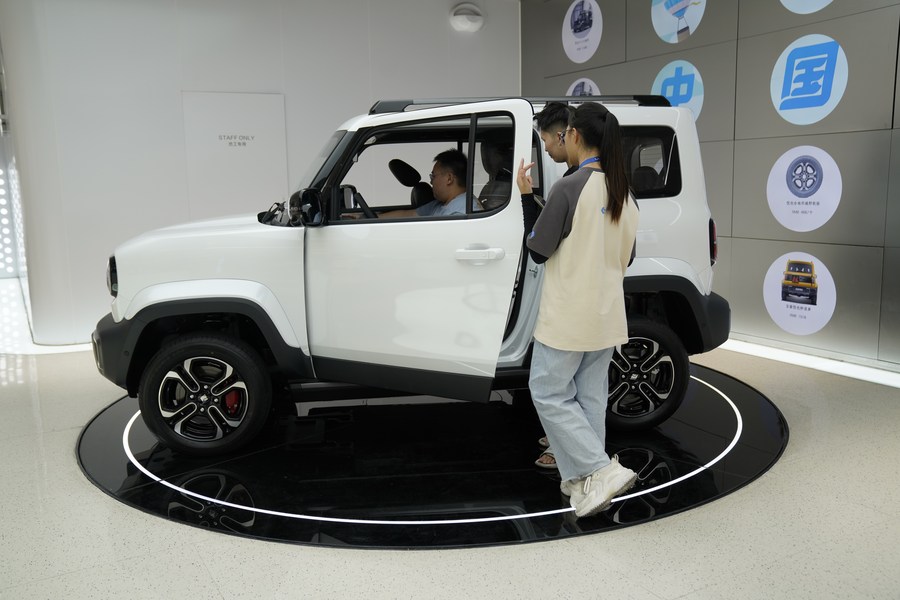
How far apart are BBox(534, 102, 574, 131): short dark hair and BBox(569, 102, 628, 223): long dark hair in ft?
1.01

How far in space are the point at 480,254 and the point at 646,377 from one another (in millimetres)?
1179

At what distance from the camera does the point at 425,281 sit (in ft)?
10.3

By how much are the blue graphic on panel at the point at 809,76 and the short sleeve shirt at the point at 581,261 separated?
130 inches

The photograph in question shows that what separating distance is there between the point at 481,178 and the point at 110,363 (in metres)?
1.95

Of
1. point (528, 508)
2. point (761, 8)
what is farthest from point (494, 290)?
point (761, 8)

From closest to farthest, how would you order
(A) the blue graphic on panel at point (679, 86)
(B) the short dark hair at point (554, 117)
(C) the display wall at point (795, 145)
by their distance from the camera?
(B) the short dark hair at point (554, 117) < (C) the display wall at point (795, 145) < (A) the blue graphic on panel at point (679, 86)

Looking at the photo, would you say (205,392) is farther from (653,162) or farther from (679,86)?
(679,86)

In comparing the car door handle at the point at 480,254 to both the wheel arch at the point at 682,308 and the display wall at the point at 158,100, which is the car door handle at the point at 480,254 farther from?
the display wall at the point at 158,100

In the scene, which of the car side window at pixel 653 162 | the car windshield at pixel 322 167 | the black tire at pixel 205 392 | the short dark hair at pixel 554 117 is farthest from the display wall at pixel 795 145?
the black tire at pixel 205 392

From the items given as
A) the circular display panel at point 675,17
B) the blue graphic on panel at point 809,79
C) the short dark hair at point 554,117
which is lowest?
the short dark hair at point 554,117

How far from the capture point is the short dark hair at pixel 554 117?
2.99 m

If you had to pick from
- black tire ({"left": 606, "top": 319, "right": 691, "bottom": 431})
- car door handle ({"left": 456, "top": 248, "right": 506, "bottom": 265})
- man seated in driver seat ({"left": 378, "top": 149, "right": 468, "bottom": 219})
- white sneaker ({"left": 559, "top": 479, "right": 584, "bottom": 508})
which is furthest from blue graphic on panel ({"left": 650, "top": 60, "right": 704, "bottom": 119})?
white sneaker ({"left": 559, "top": 479, "right": 584, "bottom": 508})

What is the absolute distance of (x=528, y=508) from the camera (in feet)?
9.63

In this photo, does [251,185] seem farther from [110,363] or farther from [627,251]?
[627,251]
